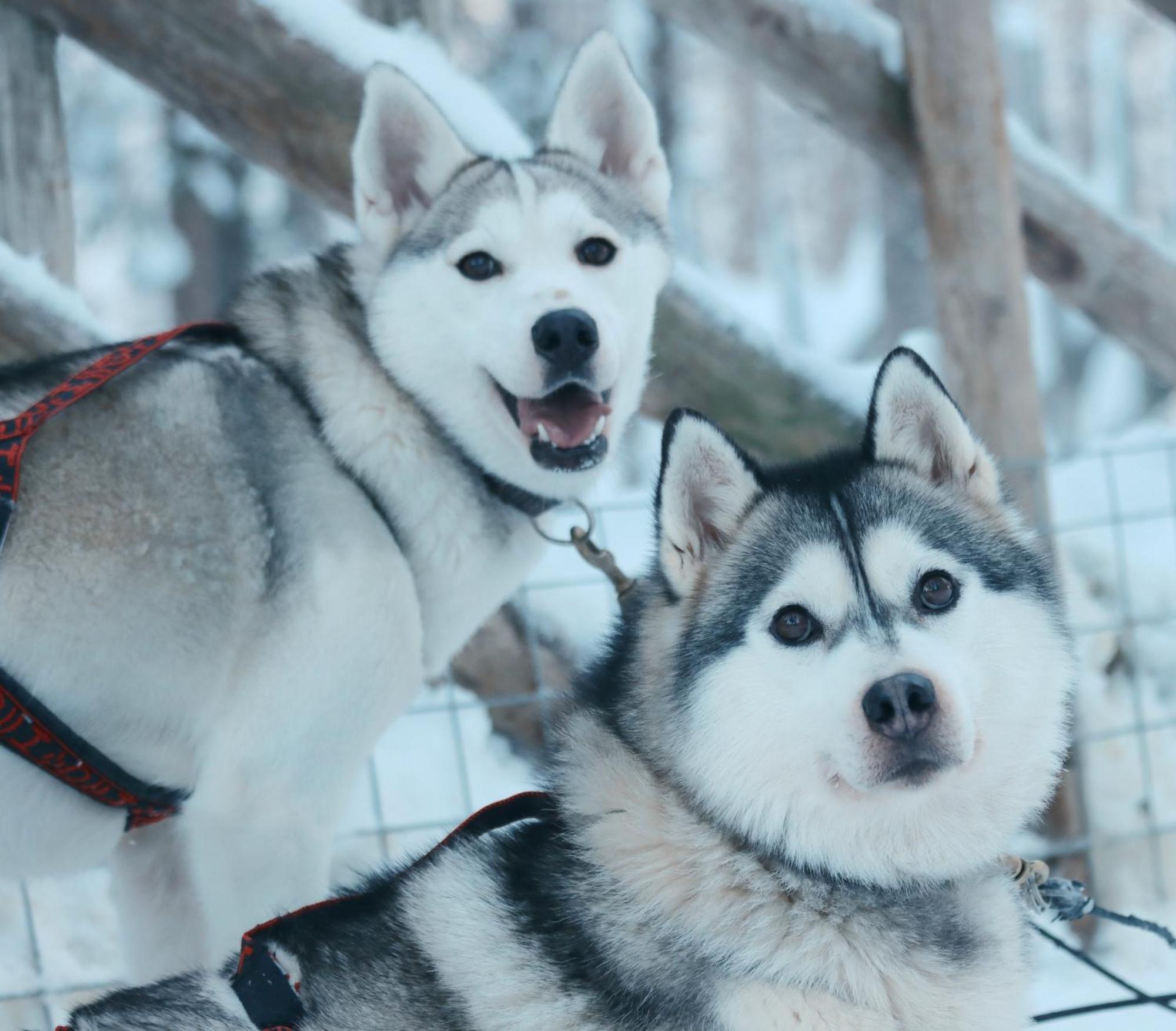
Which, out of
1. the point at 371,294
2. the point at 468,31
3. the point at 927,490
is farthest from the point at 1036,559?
the point at 468,31

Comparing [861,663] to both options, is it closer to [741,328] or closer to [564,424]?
[564,424]

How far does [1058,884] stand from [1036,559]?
2.06ft

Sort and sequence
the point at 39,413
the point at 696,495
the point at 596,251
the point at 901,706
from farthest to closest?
1. the point at 596,251
2. the point at 39,413
3. the point at 696,495
4. the point at 901,706

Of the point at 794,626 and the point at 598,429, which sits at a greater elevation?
the point at 598,429

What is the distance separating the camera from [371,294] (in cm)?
271

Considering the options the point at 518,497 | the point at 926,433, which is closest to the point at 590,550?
the point at 518,497

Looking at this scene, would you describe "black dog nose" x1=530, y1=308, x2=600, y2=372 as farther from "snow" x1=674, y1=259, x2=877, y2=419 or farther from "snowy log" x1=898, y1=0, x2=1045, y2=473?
"snowy log" x1=898, y1=0, x2=1045, y2=473

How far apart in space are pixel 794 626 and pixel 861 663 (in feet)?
0.47

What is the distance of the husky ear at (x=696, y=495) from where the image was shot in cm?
196

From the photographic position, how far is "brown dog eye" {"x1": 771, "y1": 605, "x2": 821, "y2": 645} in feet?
5.98

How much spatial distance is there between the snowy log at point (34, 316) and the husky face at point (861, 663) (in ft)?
8.62

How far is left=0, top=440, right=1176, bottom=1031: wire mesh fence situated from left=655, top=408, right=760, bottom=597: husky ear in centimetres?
167

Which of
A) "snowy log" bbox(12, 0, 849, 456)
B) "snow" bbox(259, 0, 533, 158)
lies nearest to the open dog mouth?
"snowy log" bbox(12, 0, 849, 456)

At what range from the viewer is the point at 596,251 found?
277 cm
